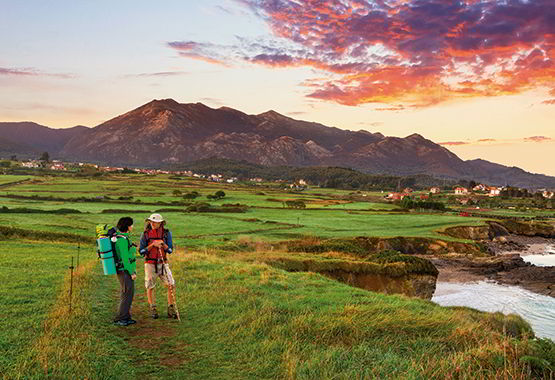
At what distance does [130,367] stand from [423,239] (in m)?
61.0

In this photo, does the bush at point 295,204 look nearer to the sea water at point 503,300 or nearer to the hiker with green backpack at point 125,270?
the sea water at point 503,300

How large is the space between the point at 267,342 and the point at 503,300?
3448 centimetres

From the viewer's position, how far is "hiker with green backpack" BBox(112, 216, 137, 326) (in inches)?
479

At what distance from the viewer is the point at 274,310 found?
42.7ft

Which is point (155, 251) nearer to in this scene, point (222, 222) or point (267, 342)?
point (267, 342)

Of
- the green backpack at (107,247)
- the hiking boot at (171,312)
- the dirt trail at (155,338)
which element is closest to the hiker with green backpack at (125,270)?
the green backpack at (107,247)

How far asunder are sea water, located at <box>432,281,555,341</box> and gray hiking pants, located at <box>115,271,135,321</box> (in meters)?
26.7

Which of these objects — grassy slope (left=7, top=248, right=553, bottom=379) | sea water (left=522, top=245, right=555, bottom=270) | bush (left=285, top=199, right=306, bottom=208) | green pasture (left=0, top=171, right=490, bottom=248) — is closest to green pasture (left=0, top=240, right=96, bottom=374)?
grassy slope (left=7, top=248, right=553, bottom=379)

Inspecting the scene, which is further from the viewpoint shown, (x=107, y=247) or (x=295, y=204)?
(x=295, y=204)

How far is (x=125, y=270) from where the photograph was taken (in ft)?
40.9

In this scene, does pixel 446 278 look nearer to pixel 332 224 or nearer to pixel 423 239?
pixel 423 239

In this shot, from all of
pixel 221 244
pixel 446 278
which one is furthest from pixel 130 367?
pixel 446 278

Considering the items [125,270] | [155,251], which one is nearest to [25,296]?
[125,270]

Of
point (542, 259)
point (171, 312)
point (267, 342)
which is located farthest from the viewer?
point (542, 259)
